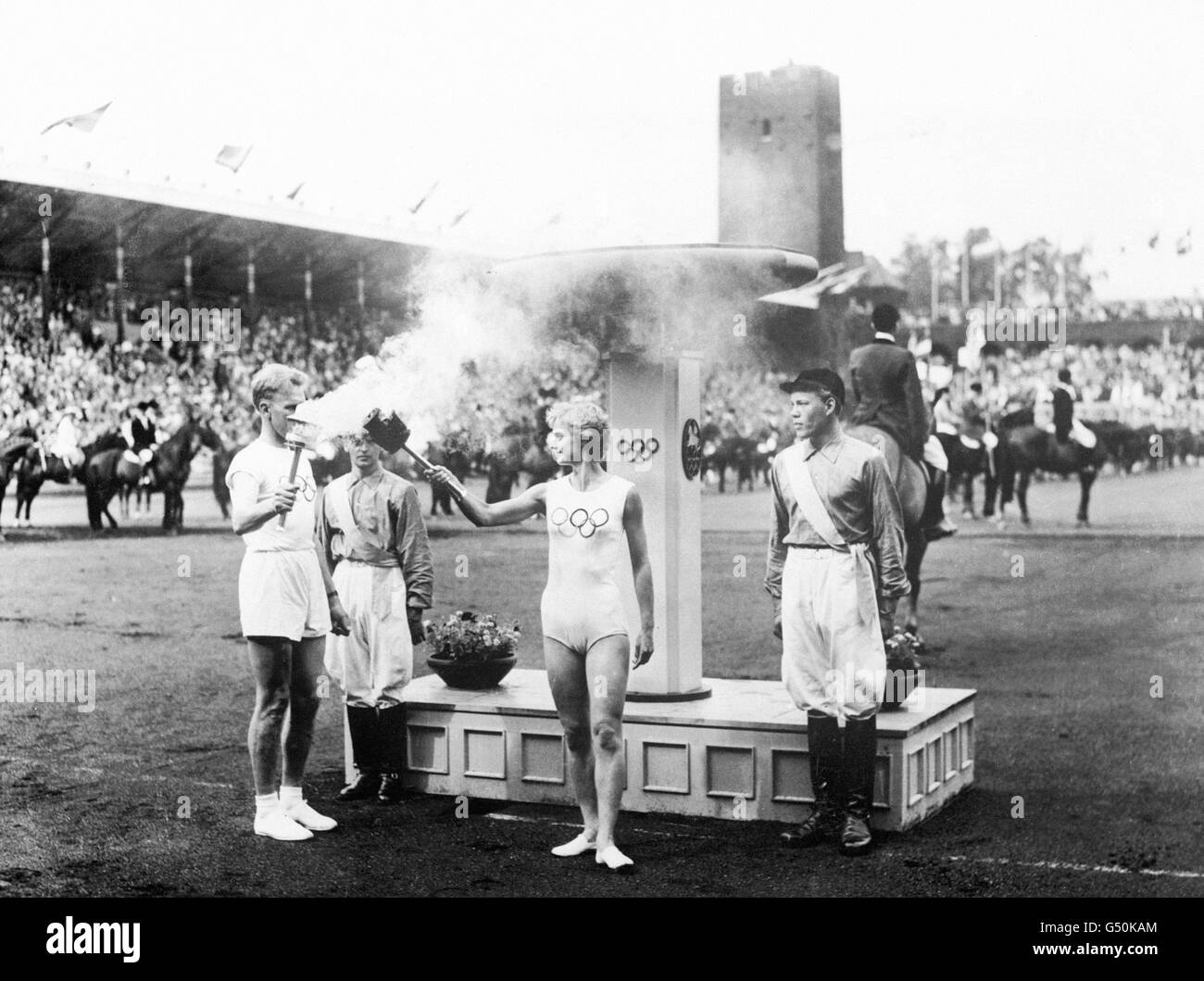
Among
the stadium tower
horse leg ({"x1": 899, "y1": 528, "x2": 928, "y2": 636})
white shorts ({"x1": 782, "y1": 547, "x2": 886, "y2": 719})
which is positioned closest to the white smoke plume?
white shorts ({"x1": 782, "y1": 547, "x2": 886, "y2": 719})

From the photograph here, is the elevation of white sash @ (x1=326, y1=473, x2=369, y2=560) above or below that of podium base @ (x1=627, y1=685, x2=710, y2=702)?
above

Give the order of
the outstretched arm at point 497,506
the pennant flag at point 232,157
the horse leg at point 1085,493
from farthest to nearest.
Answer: the pennant flag at point 232,157
the horse leg at point 1085,493
the outstretched arm at point 497,506

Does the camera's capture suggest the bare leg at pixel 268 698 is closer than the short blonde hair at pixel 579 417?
No

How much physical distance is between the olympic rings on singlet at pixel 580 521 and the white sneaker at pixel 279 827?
151 centimetres

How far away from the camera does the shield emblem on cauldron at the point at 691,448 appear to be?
6.16m

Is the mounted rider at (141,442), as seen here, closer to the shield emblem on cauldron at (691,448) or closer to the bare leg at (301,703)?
the shield emblem on cauldron at (691,448)

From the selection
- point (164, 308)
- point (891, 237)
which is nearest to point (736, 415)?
point (164, 308)

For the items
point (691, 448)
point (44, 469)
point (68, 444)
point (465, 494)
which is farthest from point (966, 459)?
point (465, 494)

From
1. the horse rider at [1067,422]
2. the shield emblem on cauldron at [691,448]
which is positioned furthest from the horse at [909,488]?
the horse rider at [1067,422]

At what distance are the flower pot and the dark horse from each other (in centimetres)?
1170

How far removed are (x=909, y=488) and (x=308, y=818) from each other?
193 inches

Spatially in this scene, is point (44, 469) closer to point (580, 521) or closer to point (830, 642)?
point (580, 521)

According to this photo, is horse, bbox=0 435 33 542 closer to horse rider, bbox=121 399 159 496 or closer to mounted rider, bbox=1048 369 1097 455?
horse rider, bbox=121 399 159 496

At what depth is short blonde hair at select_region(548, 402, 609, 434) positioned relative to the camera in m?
4.90
